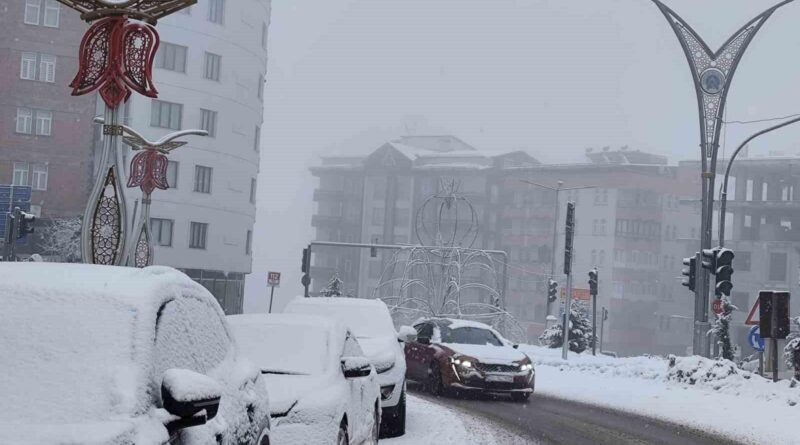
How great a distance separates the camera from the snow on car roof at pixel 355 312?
16062 mm

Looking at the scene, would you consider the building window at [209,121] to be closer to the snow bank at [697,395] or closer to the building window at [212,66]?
the building window at [212,66]

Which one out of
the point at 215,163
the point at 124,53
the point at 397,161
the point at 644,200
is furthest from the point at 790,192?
the point at 124,53

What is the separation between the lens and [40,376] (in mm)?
4703

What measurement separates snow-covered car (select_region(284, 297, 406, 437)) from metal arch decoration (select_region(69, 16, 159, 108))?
3.64 metres

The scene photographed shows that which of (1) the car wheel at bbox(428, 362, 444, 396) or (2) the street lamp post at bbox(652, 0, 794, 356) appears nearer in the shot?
(1) the car wheel at bbox(428, 362, 444, 396)

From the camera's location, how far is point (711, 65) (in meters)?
27.5

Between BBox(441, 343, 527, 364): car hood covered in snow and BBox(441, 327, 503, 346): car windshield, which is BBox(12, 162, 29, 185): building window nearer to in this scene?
BBox(441, 327, 503, 346): car windshield

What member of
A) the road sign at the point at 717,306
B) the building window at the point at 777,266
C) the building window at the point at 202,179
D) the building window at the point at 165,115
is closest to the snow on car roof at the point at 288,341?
the road sign at the point at 717,306

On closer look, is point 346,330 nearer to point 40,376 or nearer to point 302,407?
point 302,407

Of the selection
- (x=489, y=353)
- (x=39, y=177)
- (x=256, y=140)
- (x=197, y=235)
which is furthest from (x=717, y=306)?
(x=256, y=140)

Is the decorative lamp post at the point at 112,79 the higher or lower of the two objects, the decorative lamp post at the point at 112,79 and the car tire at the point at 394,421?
the higher

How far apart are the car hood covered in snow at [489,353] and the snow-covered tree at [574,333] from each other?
30.7m

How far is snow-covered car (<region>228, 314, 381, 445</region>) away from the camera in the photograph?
8.14m

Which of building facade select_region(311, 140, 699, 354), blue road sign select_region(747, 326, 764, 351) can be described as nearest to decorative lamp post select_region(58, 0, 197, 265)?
blue road sign select_region(747, 326, 764, 351)
